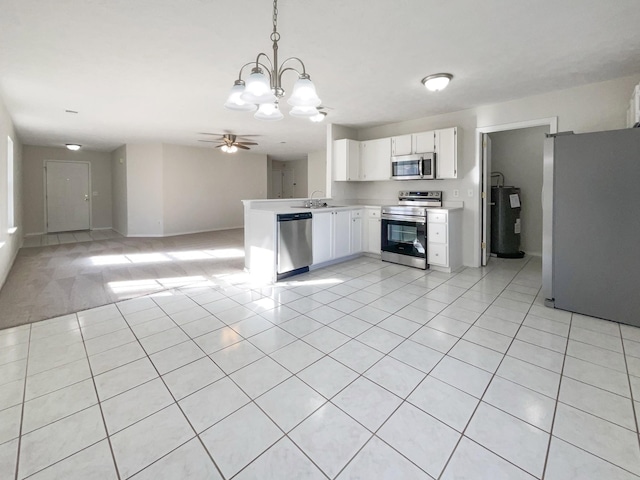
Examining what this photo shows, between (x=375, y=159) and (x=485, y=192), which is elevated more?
(x=375, y=159)

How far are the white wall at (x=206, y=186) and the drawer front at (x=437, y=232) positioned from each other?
665 centimetres

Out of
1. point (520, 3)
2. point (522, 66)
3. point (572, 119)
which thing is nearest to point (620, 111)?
point (572, 119)

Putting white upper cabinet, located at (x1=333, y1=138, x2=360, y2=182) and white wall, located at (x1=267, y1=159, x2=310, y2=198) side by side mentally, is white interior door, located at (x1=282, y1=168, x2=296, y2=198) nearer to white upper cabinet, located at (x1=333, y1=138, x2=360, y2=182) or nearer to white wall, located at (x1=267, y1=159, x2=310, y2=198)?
white wall, located at (x1=267, y1=159, x2=310, y2=198)

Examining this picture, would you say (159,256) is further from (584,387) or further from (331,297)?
(584,387)

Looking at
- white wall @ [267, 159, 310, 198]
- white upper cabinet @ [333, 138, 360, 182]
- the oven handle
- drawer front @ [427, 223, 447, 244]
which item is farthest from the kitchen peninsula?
white wall @ [267, 159, 310, 198]

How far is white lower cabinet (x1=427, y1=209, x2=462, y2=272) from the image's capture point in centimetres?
427

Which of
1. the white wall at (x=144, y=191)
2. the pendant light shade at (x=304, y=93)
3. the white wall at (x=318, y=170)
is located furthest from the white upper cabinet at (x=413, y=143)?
the white wall at (x=144, y=191)

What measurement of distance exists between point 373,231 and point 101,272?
14.1 feet

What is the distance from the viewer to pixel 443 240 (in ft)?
14.1

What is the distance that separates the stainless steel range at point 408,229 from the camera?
14.6ft

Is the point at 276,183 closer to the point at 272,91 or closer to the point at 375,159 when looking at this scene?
the point at 375,159

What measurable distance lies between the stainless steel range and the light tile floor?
1511 millimetres

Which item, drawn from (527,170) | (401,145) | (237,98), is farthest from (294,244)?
(527,170)

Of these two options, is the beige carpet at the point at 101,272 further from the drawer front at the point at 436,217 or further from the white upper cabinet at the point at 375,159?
the drawer front at the point at 436,217
